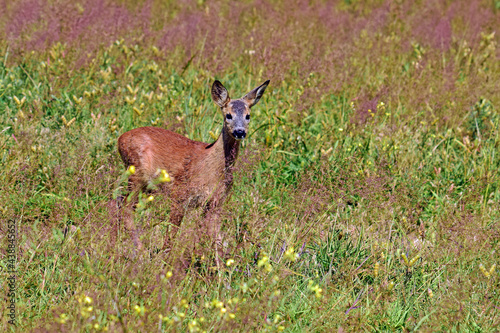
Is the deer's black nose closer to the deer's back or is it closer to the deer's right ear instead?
the deer's back

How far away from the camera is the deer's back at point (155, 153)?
4.87 m

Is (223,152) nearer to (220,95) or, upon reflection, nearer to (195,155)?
(195,155)

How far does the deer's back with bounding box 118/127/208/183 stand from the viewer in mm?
4867

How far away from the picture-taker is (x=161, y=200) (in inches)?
152

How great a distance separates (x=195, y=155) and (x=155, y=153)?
1.06 feet

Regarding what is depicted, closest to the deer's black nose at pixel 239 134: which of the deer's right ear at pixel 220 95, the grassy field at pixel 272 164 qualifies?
the grassy field at pixel 272 164

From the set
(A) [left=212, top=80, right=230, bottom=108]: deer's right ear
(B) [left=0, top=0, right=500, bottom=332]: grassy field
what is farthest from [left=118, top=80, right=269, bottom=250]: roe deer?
(B) [left=0, top=0, right=500, bottom=332]: grassy field

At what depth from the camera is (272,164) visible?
17.4ft

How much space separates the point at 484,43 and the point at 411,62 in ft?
3.84

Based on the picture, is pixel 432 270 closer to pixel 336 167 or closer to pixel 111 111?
pixel 336 167

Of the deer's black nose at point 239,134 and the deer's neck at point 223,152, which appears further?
the deer's neck at point 223,152

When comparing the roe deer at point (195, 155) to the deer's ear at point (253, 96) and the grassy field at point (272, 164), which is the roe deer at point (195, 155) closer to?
the deer's ear at point (253, 96)

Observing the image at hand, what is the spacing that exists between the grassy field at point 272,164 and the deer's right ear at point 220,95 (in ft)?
1.31

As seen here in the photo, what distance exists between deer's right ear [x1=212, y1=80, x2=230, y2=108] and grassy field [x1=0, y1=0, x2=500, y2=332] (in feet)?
1.31
